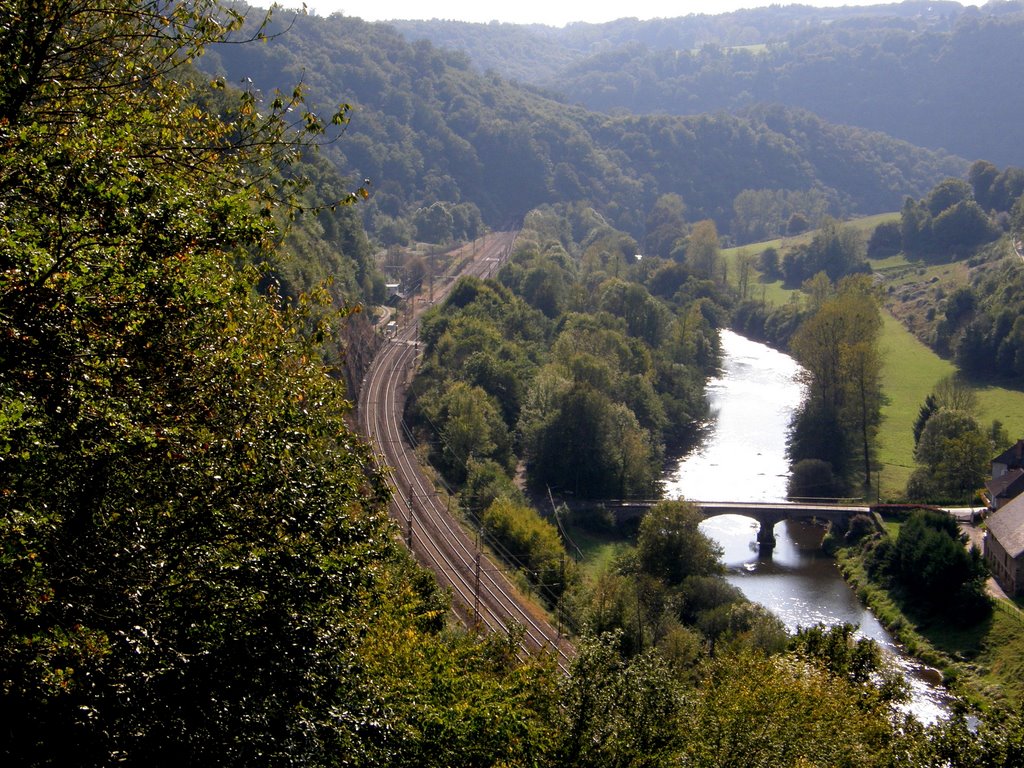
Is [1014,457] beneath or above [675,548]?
above

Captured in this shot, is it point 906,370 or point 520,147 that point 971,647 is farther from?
point 520,147

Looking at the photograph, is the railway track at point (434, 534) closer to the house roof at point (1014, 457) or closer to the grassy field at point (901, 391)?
the grassy field at point (901, 391)

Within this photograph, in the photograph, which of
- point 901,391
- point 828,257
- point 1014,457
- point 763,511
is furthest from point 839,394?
point 828,257

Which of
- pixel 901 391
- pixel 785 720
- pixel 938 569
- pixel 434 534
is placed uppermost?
pixel 785 720

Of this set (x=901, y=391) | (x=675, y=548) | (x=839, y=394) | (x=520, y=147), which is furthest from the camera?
(x=520, y=147)

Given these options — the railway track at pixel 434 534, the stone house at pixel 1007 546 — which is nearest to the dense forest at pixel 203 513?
the railway track at pixel 434 534

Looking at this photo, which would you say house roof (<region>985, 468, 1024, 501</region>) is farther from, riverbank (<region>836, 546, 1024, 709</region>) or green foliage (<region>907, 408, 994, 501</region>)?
riverbank (<region>836, 546, 1024, 709</region>)

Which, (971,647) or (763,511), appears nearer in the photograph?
(971,647)

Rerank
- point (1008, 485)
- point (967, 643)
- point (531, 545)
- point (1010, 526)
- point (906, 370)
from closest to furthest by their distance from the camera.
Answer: point (967, 643), point (531, 545), point (1010, 526), point (1008, 485), point (906, 370)
